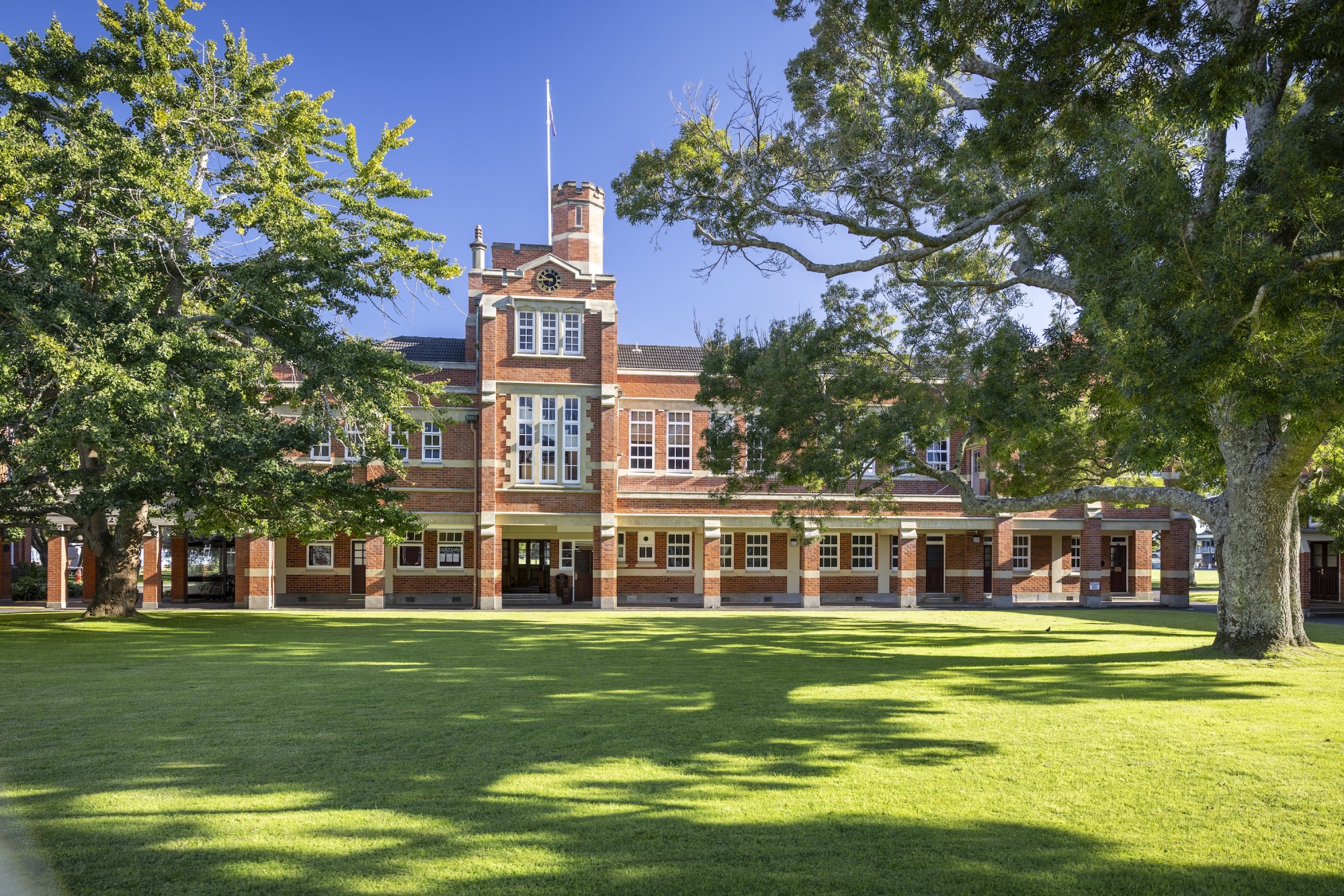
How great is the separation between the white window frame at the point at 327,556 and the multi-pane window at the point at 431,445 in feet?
16.4

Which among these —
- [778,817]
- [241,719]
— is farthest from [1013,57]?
[241,719]

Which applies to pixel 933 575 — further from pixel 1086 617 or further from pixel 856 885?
pixel 856 885

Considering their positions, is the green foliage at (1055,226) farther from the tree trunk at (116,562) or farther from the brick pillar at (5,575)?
the brick pillar at (5,575)

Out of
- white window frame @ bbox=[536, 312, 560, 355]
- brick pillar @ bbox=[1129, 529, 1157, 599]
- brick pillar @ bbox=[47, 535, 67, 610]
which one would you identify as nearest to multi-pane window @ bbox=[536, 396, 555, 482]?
white window frame @ bbox=[536, 312, 560, 355]

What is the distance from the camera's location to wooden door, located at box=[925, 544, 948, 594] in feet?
115

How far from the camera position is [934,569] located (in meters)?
35.4

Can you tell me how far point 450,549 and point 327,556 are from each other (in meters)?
4.46

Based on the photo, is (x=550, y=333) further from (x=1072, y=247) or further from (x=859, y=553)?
(x=1072, y=247)

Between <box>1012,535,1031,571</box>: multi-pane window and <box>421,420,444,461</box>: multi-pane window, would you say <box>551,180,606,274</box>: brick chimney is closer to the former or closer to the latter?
<box>421,420,444,461</box>: multi-pane window

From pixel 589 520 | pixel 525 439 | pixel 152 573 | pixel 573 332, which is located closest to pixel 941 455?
pixel 589 520

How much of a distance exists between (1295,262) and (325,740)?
34.3ft

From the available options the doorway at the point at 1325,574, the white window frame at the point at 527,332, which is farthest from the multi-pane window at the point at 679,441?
the doorway at the point at 1325,574

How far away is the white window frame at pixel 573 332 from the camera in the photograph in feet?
99.0

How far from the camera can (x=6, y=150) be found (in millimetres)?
16609
